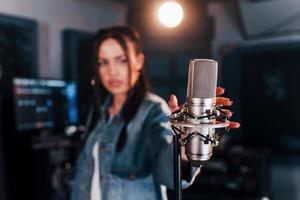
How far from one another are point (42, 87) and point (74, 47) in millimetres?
739

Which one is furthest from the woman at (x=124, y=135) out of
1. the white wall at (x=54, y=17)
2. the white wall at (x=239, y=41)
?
the white wall at (x=239, y=41)

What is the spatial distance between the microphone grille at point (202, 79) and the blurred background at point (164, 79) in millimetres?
1928

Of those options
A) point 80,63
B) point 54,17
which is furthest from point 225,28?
point 54,17

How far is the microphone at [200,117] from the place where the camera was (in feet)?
2.22

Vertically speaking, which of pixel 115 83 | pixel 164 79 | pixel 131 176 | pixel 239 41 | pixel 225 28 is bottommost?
pixel 131 176

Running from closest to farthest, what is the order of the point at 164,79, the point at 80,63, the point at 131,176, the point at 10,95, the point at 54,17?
1. the point at 131,176
2. the point at 10,95
3. the point at 54,17
4. the point at 80,63
5. the point at 164,79

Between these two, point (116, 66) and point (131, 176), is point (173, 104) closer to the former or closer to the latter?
point (131, 176)

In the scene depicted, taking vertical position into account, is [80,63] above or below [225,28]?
below

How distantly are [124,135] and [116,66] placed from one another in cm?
26

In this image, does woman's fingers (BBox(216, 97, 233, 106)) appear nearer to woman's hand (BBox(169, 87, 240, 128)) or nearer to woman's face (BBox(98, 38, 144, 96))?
woman's hand (BBox(169, 87, 240, 128))

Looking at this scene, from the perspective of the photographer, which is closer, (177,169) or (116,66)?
(177,169)

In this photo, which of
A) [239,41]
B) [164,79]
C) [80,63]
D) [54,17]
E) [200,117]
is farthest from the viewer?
[164,79]

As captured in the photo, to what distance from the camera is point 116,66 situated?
1.41 metres

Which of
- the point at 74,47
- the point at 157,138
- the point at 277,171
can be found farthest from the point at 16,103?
the point at 277,171
